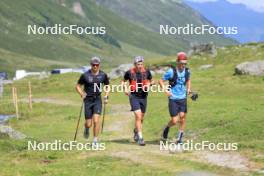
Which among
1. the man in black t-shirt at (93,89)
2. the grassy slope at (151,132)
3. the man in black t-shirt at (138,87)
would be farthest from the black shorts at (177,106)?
the man in black t-shirt at (93,89)

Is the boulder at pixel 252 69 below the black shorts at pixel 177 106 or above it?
above

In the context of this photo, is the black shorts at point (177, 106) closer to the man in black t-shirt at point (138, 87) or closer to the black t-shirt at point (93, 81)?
the man in black t-shirt at point (138, 87)

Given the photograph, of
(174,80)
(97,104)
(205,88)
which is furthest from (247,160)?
(205,88)

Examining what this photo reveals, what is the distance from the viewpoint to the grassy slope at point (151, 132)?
19125 mm

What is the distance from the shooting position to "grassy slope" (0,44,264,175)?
62.7ft

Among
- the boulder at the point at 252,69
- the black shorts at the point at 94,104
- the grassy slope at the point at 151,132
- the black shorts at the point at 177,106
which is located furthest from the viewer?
the boulder at the point at 252,69

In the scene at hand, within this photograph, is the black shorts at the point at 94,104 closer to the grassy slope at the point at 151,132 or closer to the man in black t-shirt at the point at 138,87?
the man in black t-shirt at the point at 138,87

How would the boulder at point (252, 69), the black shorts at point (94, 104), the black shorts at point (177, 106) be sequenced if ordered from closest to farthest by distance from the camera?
the black shorts at point (177, 106), the black shorts at point (94, 104), the boulder at point (252, 69)

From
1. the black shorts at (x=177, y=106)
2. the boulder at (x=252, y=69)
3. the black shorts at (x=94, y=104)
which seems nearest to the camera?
the black shorts at (x=177, y=106)

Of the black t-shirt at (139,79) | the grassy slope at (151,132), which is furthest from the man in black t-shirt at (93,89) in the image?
the grassy slope at (151,132)

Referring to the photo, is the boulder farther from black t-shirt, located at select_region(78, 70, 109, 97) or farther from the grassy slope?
black t-shirt, located at select_region(78, 70, 109, 97)

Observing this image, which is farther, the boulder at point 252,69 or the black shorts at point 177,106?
the boulder at point 252,69

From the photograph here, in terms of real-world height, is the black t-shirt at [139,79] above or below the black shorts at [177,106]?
above

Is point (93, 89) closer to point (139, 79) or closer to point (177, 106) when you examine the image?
point (139, 79)
